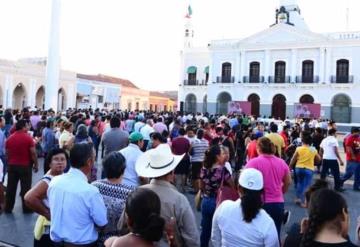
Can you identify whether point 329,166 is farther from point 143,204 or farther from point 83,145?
point 143,204

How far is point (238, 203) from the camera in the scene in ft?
11.0

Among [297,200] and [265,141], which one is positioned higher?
[265,141]

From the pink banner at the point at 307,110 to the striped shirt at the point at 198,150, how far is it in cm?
2328

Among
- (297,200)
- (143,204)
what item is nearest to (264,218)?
(143,204)

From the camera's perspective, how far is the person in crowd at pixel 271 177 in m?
4.87

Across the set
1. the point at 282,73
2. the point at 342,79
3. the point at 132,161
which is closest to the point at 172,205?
the point at 132,161

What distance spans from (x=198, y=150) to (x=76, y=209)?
17.8 ft

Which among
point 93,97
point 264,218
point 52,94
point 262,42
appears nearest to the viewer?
point 264,218

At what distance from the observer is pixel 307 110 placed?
3088 cm

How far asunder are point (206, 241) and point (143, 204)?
9.35ft

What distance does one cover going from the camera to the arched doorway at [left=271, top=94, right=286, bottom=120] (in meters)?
40.0

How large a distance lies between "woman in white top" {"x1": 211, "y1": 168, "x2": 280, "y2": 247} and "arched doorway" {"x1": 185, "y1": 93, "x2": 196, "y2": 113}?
1698 inches

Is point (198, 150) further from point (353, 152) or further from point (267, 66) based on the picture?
point (267, 66)

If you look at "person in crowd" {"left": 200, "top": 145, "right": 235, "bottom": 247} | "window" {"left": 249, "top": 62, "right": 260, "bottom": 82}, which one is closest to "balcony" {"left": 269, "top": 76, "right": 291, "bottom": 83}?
"window" {"left": 249, "top": 62, "right": 260, "bottom": 82}
